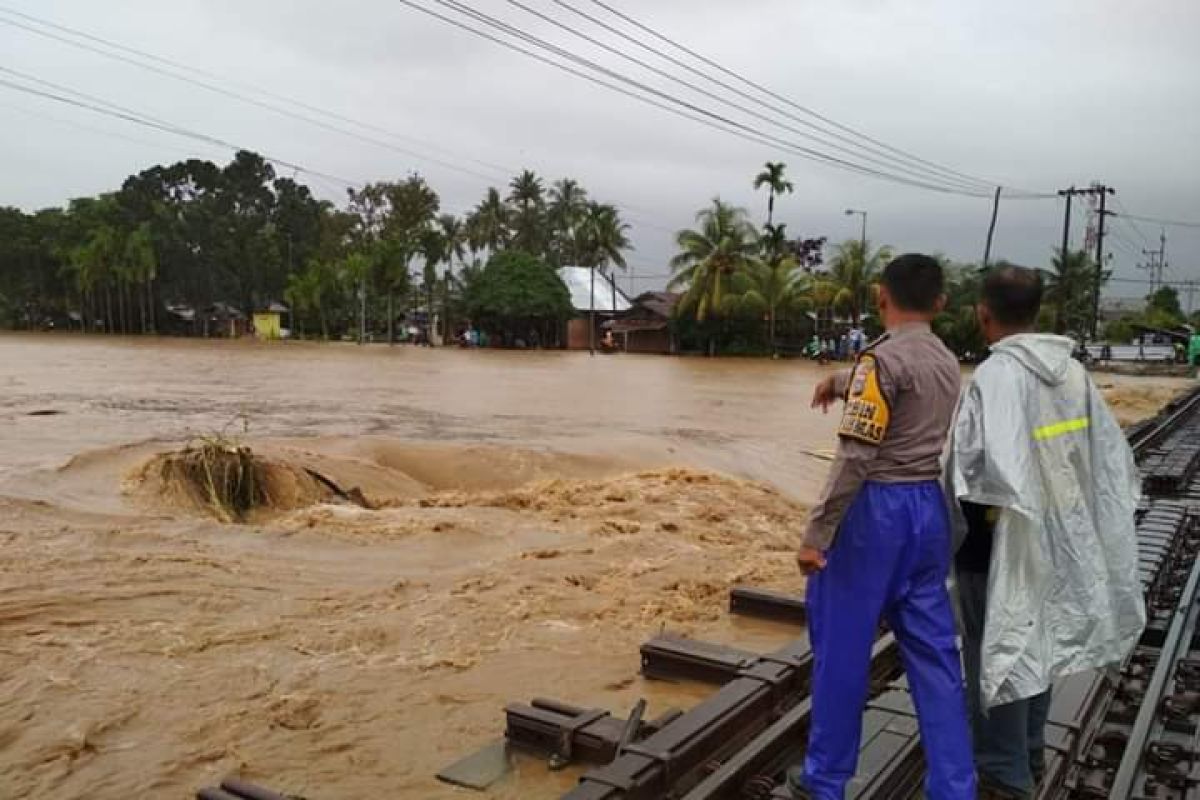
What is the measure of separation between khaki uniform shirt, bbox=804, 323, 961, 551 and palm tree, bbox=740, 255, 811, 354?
163 ft

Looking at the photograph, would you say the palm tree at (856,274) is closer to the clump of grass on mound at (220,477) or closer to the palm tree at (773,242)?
→ the palm tree at (773,242)

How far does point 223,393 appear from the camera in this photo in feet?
72.8

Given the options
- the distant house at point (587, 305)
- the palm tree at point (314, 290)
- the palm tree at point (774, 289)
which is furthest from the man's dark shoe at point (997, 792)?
the palm tree at point (314, 290)

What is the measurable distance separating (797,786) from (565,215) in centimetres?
7052

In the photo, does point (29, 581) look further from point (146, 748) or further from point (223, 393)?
point (223, 393)

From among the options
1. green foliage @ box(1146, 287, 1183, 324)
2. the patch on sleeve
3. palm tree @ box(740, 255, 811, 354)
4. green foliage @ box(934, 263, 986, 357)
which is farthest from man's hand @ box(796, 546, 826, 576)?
green foliage @ box(1146, 287, 1183, 324)

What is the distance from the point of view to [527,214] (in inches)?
2790

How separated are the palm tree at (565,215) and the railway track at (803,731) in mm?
67436

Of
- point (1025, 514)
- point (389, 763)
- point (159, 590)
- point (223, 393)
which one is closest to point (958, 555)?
point (1025, 514)

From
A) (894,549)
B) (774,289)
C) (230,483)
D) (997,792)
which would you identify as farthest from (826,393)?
(774,289)

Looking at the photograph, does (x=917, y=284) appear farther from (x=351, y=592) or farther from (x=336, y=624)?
(x=351, y=592)

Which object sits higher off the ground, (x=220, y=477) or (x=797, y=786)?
(x=797, y=786)

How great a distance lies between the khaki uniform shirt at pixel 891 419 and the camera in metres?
2.76

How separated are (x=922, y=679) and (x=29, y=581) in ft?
19.1
